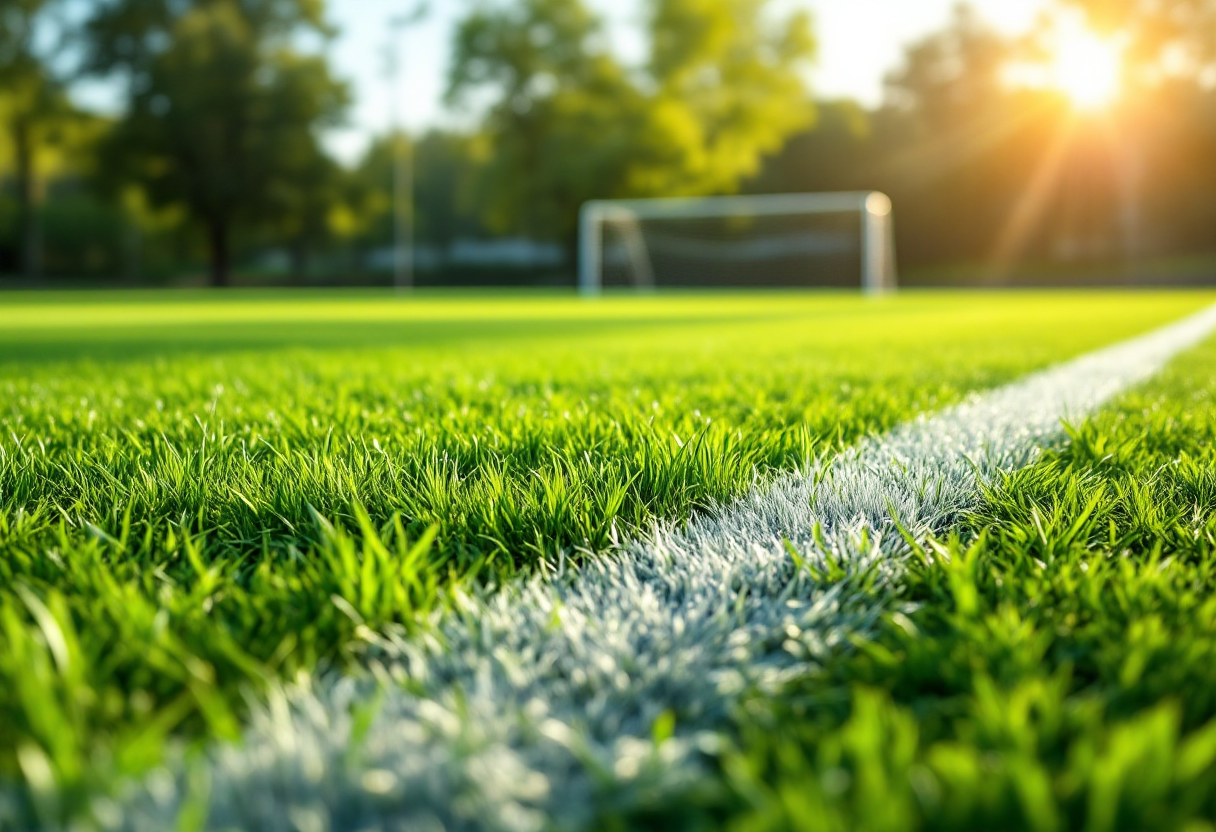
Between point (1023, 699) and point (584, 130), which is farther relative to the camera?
point (584, 130)

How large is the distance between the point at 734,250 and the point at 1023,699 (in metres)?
31.8

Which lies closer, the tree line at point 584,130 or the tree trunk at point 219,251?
the tree line at point 584,130

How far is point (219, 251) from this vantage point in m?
40.6

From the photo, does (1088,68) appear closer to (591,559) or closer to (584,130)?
(584,130)

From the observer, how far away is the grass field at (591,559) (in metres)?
0.82

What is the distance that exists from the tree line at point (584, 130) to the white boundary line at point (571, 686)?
3552cm

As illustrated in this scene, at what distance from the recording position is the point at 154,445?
97.3 inches

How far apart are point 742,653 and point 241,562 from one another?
0.74 metres

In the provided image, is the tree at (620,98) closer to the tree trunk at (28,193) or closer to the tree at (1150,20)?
the tree at (1150,20)

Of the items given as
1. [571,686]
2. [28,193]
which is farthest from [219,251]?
[571,686]

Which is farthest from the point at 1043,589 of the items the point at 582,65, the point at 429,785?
the point at 582,65

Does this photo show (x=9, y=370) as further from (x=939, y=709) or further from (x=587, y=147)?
(x=587, y=147)

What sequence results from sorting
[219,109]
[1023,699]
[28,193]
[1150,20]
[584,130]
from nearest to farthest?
1. [1023,699]
2. [584,130]
3. [219,109]
4. [1150,20]
5. [28,193]

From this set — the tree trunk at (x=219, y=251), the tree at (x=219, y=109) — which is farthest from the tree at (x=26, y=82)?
the tree trunk at (x=219, y=251)
